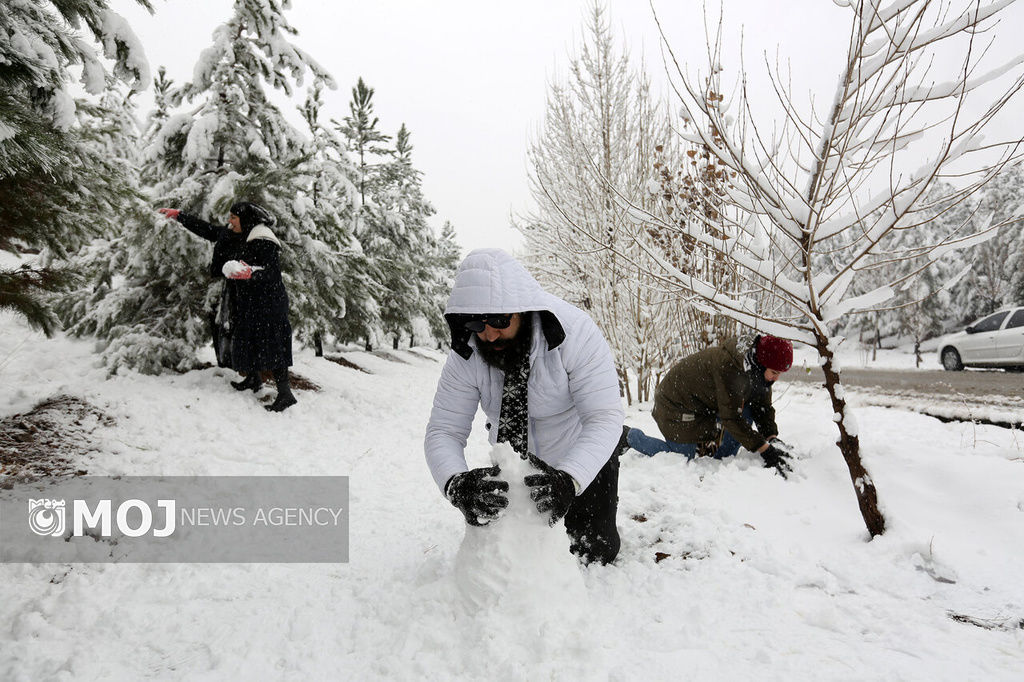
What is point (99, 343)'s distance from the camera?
601cm

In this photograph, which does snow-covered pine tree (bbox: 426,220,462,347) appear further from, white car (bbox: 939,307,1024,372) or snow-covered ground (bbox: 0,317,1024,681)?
white car (bbox: 939,307,1024,372)

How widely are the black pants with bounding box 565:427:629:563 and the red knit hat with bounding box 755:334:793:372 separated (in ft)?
6.77

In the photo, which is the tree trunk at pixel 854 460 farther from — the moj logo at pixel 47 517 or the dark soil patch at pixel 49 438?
the dark soil patch at pixel 49 438

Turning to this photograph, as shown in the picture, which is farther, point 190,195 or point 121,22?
point 190,195

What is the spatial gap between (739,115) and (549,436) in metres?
2.32

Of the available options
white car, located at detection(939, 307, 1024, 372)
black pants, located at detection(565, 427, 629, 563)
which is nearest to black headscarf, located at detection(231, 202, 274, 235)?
black pants, located at detection(565, 427, 629, 563)

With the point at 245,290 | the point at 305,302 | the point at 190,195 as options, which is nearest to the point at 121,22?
the point at 245,290

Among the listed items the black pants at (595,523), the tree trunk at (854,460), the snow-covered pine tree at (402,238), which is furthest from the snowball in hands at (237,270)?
the snow-covered pine tree at (402,238)

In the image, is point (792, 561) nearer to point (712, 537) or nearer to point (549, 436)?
point (712, 537)

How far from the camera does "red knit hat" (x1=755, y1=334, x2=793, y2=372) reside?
3906 mm

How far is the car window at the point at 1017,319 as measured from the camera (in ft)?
39.5

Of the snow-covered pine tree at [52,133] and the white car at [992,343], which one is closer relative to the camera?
the snow-covered pine tree at [52,133]

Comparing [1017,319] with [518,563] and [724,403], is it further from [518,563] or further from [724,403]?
[518,563]

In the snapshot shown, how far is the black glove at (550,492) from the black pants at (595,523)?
0.48m
